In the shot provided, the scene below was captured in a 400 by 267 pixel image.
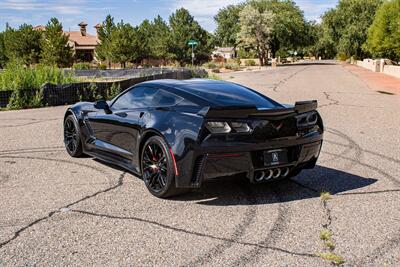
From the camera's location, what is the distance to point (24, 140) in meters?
9.51

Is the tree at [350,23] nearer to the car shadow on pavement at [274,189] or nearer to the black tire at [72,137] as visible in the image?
the black tire at [72,137]

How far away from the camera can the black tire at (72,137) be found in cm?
748

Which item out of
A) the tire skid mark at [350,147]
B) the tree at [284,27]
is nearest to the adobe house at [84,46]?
the tree at [284,27]

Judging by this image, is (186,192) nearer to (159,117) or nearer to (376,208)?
(159,117)

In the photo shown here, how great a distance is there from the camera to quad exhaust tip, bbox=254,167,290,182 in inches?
207

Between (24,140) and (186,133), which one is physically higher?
(186,133)

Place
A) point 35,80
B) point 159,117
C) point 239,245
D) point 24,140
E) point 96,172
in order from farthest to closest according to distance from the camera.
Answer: point 35,80, point 24,140, point 96,172, point 159,117, point 239,245

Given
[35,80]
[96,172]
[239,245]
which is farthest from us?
[35,80]

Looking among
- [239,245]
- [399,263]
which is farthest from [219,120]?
[399,263]

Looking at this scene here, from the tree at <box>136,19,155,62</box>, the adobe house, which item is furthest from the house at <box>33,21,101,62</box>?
the tree at <box>136,19,155,62</box>

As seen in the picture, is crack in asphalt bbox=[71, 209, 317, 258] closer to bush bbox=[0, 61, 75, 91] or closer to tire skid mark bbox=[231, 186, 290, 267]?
tire skid mark bbox=[231, 186, 290, 267]

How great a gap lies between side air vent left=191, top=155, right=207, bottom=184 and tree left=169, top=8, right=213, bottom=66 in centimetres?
7084

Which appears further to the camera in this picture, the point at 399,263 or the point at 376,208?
the point at 376,208

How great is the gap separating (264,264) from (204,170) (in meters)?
1.48
